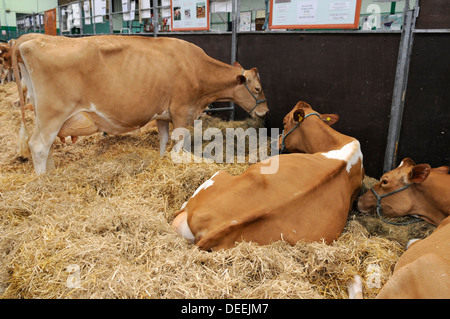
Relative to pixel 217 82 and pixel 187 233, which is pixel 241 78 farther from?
pixel 187 233

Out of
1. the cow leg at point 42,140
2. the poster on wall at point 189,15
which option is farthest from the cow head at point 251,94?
the cow leg at point 42,140

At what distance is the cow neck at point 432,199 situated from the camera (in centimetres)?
330

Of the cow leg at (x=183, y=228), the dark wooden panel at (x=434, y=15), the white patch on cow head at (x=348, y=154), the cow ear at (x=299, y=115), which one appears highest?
the dark wooden panel at (x=434, y=15)

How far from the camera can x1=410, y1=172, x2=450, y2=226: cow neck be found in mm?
3301

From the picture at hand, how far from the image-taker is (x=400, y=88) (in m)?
4.16

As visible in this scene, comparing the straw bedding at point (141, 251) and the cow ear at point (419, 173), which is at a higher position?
the cow ear at point (419, 173)

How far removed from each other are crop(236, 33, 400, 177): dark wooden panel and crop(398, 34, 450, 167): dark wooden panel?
9.7 inches

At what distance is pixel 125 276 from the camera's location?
7.23 feet

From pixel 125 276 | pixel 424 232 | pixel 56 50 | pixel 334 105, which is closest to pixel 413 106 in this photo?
pixel 334 105

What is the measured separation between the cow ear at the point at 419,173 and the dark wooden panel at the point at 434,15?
155 cm

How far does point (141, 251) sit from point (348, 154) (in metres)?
2.09

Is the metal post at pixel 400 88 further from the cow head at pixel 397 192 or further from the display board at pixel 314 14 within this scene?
the cow head at pixel 397 192
